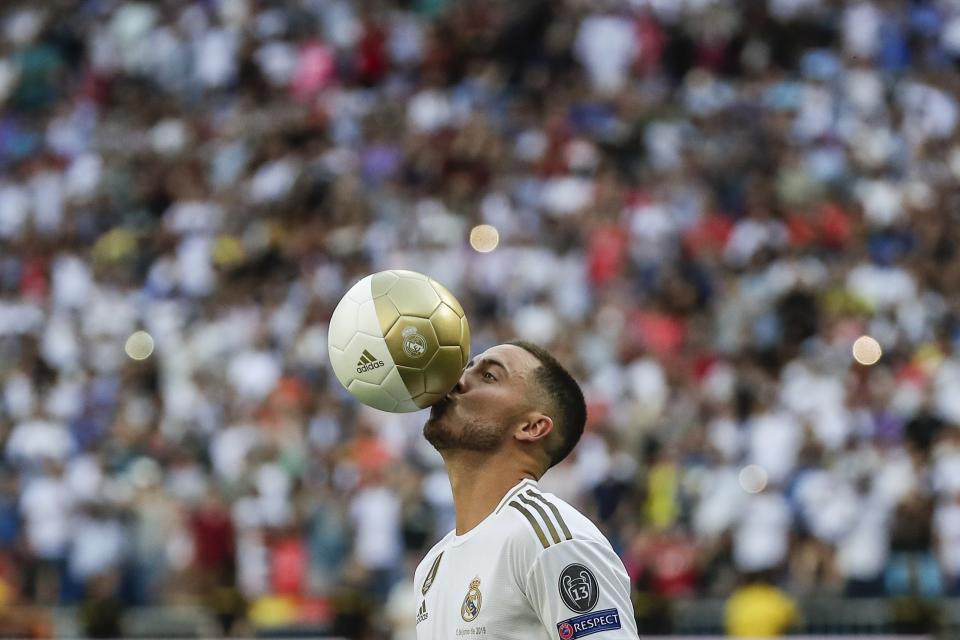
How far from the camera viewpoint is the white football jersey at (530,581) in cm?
449

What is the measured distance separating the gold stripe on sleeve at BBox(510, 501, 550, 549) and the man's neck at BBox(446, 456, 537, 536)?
0.23m

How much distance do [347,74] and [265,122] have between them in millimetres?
1293

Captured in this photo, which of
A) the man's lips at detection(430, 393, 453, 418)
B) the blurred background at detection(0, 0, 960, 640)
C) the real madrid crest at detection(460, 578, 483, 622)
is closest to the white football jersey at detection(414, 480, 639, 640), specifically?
the real madrid crest at detection(460, 578, 483, 622)

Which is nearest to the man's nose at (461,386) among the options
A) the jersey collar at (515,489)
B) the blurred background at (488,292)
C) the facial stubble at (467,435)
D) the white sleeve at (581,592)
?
the facial stubble at (467,435)

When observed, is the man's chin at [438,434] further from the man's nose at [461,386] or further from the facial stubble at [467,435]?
the man's nose at [461,386]

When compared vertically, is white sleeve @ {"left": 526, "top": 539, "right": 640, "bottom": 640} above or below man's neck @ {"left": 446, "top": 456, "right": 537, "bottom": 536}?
below

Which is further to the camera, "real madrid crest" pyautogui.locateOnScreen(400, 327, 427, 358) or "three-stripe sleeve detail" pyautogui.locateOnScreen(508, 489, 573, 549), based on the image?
"real madrid crest" pyautogui.locateOnScreen(400, 327, 427, 358)

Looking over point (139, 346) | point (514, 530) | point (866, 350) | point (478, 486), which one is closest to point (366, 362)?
point (478, 486)

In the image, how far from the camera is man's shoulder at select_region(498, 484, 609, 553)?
4.65 metres

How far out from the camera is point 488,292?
53.4 feet

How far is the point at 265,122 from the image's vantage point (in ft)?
66.3

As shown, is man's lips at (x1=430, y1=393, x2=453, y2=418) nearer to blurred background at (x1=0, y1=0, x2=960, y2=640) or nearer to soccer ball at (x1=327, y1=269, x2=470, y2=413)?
soccer ball at (x1=327, y1=269, x2=470, y2=413)

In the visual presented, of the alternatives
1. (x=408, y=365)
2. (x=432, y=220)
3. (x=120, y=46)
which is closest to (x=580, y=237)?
(x=432, y=220)

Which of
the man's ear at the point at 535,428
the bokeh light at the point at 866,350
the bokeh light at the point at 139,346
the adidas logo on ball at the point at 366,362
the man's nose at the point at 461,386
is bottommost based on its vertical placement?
the man's ear at the point at 535,428
